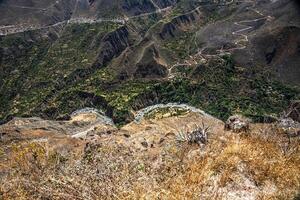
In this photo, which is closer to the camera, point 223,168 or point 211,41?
point 223,168

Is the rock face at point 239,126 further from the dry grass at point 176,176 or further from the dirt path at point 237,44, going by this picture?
the dirt path at point 237,44

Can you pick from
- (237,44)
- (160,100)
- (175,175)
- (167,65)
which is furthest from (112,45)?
(175,175)

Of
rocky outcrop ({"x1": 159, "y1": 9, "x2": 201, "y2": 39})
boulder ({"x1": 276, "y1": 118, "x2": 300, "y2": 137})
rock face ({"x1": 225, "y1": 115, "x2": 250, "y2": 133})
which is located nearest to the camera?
boulder ({"x1": 276, "y1": 118, "x2": 300, "y2": 137})

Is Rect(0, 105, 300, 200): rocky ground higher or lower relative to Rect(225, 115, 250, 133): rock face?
higher

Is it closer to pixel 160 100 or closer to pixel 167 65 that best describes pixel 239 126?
pixel 160 100

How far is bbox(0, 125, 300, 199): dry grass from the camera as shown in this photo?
9305 millimetres

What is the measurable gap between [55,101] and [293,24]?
7508 cm

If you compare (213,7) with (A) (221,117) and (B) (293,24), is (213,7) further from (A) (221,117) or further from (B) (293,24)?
(A) (221,117)

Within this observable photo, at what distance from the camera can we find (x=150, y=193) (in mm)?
8938

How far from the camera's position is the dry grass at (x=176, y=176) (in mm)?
9305

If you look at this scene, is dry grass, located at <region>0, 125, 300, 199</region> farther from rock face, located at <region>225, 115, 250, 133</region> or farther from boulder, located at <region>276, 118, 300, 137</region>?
rock face, located at <region>225, 115, 250, 133</region>

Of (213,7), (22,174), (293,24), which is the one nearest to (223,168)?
(22,174)

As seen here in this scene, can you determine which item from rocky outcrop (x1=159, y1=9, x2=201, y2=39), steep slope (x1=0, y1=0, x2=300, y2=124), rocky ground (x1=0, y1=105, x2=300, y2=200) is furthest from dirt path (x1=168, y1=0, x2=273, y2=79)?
rocky ground (x1=0, y1=105, x2=300, y2=200)

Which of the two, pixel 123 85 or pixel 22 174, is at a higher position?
pixel 22 174
